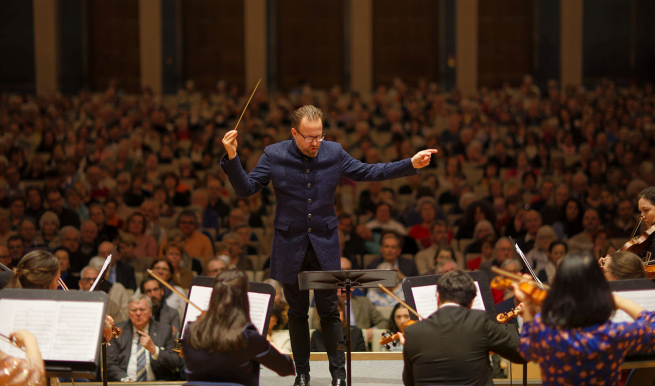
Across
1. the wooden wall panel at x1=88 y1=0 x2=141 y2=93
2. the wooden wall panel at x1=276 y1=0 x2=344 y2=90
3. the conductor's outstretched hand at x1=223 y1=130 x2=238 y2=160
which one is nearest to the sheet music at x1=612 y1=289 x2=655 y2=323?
the conductor's outstretched hand at x1=223 y1=130 x2=238 y2=160

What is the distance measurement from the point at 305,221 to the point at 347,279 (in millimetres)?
368

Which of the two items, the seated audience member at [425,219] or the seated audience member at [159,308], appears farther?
the seated audience member at [425,219]

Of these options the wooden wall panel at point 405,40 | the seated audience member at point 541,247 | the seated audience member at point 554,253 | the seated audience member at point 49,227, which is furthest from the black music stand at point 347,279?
the wooden wall panel at point 405,40

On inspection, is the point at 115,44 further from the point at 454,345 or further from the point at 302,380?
the point at 454,345

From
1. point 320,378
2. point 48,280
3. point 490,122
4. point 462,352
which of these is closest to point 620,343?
point 462,352

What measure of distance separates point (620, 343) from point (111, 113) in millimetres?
9612

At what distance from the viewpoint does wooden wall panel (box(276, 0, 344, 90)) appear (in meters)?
13.7

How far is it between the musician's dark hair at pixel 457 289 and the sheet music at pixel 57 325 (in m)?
1.31

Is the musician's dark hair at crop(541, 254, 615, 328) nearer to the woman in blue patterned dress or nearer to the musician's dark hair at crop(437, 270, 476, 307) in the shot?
the woman in blue patterned dress

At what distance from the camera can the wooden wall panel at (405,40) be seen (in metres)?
13.6

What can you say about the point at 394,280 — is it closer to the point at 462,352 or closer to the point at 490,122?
the point at 462,352

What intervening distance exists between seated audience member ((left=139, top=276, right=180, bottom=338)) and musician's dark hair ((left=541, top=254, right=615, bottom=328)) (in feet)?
9.87

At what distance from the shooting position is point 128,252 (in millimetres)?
5957

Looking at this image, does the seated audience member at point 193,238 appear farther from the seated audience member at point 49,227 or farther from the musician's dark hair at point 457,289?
the musician's dark hair at point 457,289
